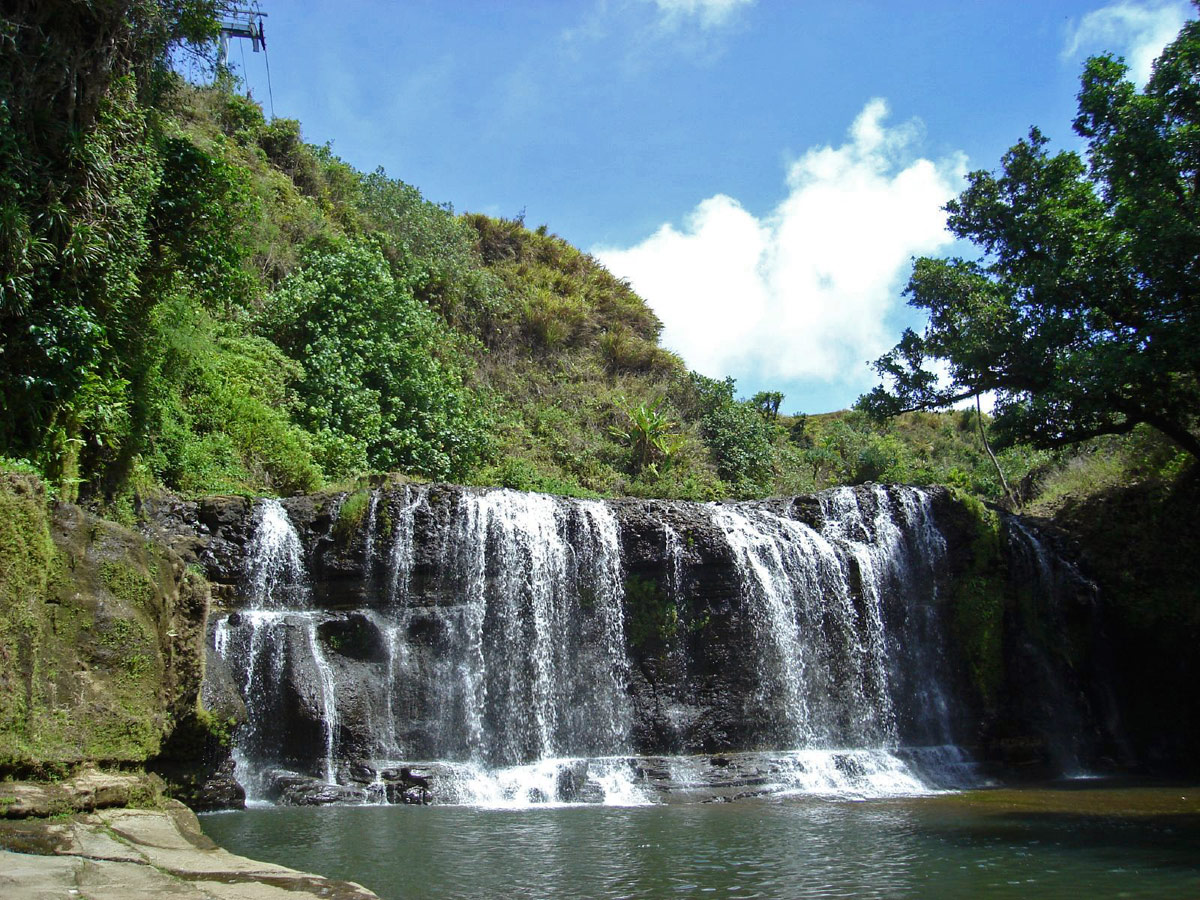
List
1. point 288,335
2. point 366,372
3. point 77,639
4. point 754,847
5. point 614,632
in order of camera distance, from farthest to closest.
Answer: point 366,372 → point 288,335 → point 614,632 → point 754,847 → point 77,639

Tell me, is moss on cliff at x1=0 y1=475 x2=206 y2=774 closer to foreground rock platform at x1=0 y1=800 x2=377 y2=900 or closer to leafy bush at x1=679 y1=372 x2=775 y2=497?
foreground rock platform at x1=0 y1=800 x2=377 y2=900

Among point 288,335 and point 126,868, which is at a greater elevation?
point 288,335

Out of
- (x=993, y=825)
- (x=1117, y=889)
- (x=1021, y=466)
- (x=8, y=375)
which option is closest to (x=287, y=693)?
(x=8, y=375)

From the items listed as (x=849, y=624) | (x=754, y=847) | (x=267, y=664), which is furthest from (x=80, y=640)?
(x=849, y=624)

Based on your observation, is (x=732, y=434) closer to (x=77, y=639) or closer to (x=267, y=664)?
(x=267, y=664)

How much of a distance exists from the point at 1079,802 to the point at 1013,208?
11.6 m

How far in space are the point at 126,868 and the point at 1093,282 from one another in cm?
1670

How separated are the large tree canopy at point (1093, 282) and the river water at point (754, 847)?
274 inches

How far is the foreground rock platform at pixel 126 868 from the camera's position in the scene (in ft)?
14.5

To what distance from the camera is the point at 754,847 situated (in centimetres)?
820

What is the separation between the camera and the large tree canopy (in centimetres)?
1445

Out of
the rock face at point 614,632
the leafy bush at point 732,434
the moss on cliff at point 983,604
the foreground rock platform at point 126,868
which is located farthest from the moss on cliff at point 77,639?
the leafy bush at point 732,434

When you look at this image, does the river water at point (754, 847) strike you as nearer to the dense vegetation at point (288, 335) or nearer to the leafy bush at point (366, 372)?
the dense vegetation at point (288, 335)

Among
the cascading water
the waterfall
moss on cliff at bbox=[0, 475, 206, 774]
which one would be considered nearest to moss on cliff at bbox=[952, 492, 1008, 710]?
the waterfall
